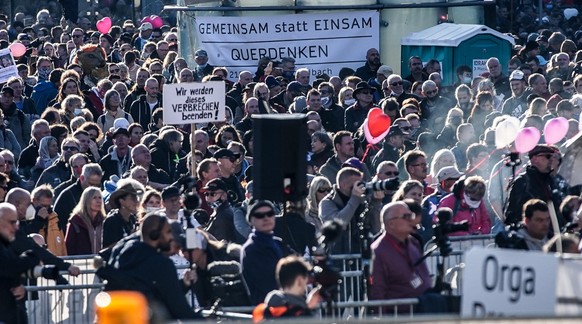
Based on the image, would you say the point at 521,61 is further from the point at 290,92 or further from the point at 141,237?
the point at 141,237

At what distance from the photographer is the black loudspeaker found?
11242 millimetres

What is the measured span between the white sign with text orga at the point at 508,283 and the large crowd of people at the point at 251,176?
1.17 meters

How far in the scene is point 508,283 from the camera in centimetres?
809

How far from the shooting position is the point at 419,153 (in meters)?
14.1

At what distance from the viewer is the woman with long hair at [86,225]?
12969 mm

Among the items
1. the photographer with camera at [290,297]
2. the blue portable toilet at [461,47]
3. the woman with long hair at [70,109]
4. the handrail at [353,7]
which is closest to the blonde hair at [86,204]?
the photographer with camera at [290,297]

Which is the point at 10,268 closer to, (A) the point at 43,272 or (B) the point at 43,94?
(A) the point at 43,272

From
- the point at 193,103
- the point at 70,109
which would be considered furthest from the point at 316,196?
the point at 70,109

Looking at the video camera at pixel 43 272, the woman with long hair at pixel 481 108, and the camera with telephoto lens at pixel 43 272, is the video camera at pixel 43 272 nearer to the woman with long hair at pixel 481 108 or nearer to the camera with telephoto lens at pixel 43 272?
the camera with telephoto lens at pixel 43 272

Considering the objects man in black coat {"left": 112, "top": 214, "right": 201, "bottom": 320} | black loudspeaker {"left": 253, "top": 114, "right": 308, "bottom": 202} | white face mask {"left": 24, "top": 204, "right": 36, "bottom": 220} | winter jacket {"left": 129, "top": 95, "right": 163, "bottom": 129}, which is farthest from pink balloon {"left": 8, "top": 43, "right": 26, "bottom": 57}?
man in black coat {"left": 112, "top": 214, "right": 201, "bottom": 320}

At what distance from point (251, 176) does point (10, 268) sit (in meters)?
5.49

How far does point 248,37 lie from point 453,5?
374cm

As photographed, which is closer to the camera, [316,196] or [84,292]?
[84,292]

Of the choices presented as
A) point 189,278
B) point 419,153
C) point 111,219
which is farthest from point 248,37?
point 189,278
